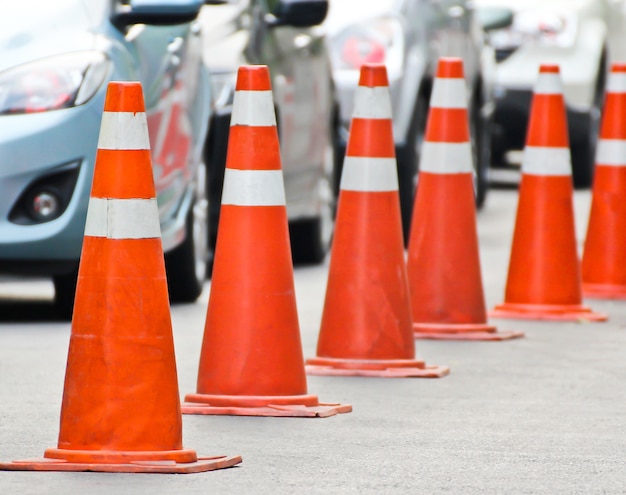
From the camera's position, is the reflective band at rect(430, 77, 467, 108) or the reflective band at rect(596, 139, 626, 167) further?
the reflective band at rect(596, 139, 626, 167)

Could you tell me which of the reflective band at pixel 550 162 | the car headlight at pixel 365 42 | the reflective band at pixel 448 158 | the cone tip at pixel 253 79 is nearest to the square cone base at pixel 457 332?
the reflective band at pixel 448 158

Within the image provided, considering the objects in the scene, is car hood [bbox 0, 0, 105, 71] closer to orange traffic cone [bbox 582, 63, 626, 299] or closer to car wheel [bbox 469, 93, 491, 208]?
orange traffic cone [bbox 582, 63, 626, 299]

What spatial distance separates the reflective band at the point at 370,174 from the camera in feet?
22.0

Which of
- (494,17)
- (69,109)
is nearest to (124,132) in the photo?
(69,109)

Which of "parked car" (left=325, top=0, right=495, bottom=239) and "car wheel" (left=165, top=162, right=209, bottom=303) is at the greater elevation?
"parked car" (left=325, top=0, right=495, bottom=239)

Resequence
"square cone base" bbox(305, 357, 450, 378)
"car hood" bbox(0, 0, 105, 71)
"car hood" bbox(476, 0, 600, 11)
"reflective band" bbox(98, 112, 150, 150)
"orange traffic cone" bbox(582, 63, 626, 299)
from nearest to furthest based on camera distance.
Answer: "reflective band" bbox(98, 112, 150, 150)
"square cone base" bbox(305, 357, 450, 378)
"car hood" bbox(0, 0, 105, 71)
"orange traffic cone" bbox(582, 63, 626, 299)
"car hood" bbox(476, 0, 600, 11)

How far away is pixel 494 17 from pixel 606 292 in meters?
5.34

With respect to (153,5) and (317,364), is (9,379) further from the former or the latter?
(153,5)

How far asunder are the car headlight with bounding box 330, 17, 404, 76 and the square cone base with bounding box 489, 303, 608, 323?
3394mm

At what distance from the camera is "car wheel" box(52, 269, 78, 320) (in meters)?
8.04

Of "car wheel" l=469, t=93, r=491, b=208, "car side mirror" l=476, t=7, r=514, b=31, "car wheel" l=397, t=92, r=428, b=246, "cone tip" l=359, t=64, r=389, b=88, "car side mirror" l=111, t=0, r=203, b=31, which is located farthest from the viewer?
"car side mirror" l=476, t=7, r=514, b=31

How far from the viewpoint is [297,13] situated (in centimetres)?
966

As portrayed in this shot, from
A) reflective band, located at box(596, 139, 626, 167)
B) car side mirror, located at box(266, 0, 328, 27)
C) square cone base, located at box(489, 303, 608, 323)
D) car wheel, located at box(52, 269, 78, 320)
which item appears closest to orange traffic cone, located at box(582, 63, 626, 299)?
reflective band, located at box(596, 139, 626, 167)

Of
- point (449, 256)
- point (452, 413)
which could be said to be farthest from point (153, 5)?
point (452, 413)
